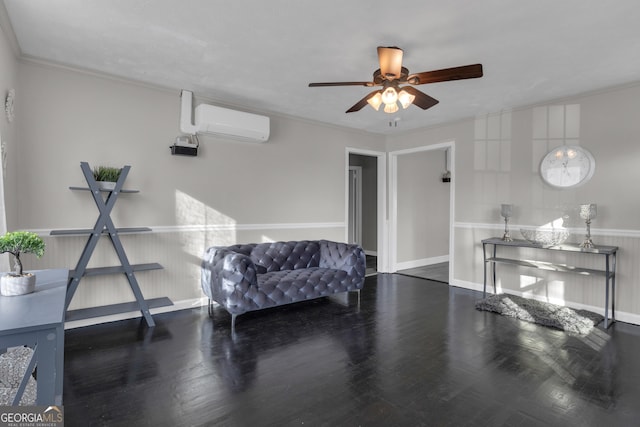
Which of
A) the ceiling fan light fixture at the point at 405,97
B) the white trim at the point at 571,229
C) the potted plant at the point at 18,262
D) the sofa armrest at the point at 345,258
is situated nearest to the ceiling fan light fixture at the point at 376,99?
the ceiling fan light fixture at the point at 405,97

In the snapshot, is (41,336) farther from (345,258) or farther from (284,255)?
(345,258)

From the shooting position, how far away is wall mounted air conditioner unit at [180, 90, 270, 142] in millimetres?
3965

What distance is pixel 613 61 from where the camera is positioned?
3139mm

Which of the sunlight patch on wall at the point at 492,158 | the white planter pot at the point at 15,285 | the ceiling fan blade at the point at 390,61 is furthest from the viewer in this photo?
the sunlight patch on wall at the point at 492,158

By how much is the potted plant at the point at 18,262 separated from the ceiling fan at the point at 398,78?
2.13 m

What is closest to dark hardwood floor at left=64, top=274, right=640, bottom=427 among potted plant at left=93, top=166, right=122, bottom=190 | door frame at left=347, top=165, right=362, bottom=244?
potted plant at left=93, top=166, right=122, bottom=190

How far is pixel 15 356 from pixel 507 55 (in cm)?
409

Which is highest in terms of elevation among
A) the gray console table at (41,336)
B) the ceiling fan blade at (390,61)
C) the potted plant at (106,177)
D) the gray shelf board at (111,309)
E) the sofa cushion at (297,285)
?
the ceiling fan blade at (390,61)

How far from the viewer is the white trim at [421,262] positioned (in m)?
6.48

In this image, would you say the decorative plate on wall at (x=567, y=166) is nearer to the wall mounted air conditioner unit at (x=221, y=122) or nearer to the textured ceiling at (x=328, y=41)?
the textured ceiling at (x=328, y=41)

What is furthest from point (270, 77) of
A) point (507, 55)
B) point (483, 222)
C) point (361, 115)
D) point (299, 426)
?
point (483, 222)

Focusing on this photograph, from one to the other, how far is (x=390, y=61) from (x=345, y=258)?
2.50 meters

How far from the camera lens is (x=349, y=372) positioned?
253 cm

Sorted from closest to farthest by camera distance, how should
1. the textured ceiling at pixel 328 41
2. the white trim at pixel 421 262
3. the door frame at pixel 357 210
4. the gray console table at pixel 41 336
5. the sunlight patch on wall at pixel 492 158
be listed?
the gray console table at pixel 41 336
the textured ceiling at pixel 328 41
the sunlight patch on wall at pixel 492 158
the white trim at pixel 421 262
the door frame at pixel 357 210
